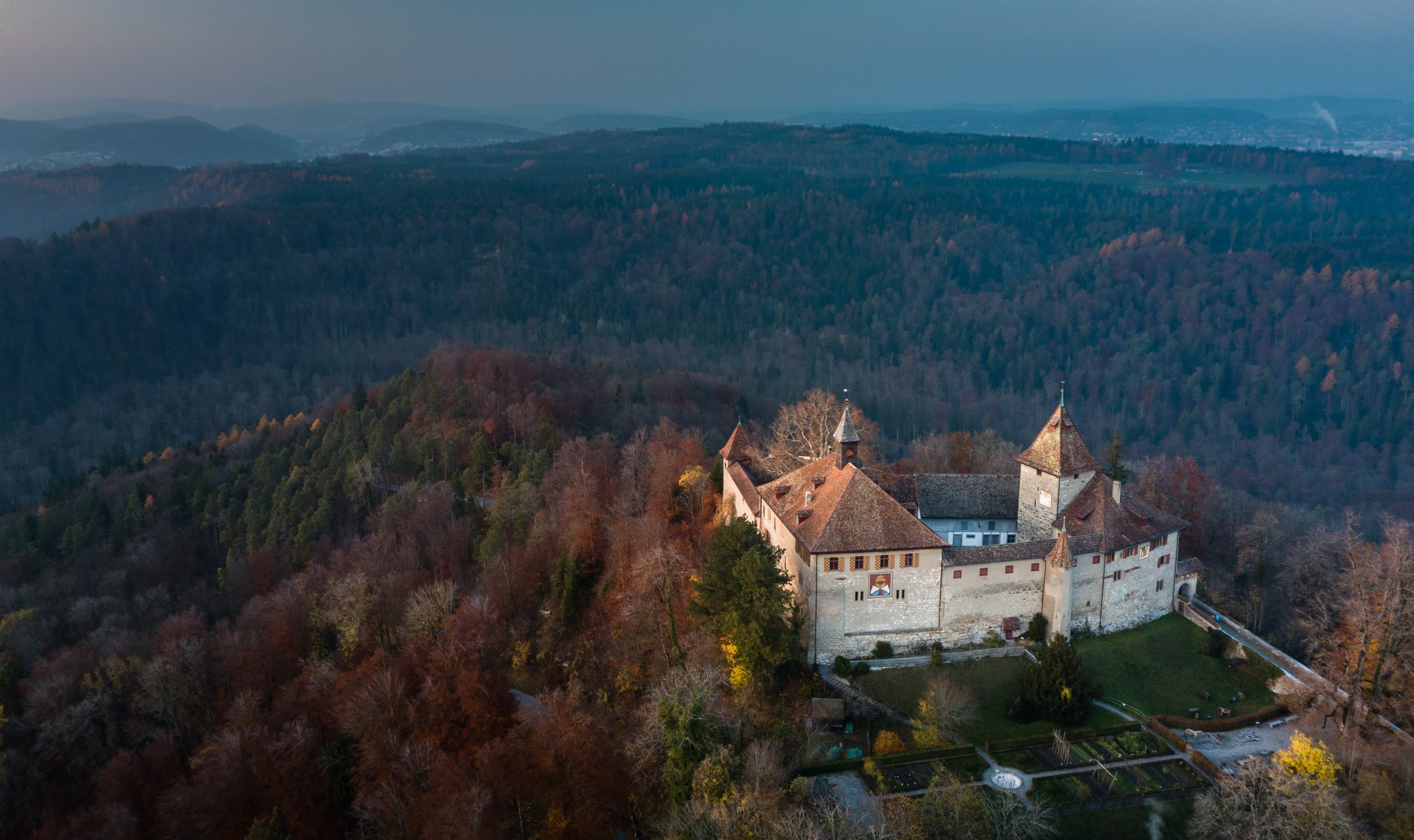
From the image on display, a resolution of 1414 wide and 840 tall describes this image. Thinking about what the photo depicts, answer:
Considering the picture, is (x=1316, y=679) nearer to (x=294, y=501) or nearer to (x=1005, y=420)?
(x=294, y=501)

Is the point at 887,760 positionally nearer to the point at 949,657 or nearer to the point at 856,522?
the point at 949,657

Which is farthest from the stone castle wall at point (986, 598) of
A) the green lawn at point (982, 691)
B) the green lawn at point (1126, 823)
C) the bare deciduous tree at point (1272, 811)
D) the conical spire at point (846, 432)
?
the bare deciduous tree at point (1272, 811)

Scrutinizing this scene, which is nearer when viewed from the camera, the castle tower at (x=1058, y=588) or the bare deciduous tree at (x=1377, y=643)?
the bare deciduous tree at (x=1377, y=643)

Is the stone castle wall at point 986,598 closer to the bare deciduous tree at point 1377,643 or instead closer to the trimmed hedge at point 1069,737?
the trimmed hedge at point 1069,737

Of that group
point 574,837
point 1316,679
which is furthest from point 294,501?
point 1316,679

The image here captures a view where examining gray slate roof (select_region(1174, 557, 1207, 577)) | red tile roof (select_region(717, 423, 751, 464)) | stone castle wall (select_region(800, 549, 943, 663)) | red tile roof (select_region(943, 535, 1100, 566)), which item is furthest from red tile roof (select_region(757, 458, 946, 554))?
gray slate roof (select_region(1174, 557, 1207, 577))
